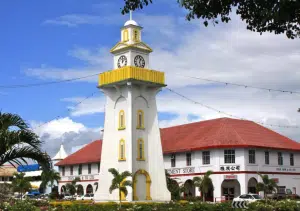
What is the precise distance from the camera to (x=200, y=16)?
13.2 meters

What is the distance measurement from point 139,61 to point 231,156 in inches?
480

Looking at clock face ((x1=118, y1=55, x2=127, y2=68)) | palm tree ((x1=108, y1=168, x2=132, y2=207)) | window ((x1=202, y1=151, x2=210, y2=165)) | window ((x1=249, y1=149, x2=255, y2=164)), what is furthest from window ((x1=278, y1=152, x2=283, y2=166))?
clock face ((x1=118, y1=55, x2=127, y2=68))

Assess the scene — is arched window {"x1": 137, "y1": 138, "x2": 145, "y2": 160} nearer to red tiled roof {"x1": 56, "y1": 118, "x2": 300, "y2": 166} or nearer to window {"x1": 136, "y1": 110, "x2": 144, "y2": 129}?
window {"x1": 136, "y1": 110, "x2": 144, "y2": 129}

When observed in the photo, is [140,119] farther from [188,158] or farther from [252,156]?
[252,156]

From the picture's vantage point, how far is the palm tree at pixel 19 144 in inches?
582

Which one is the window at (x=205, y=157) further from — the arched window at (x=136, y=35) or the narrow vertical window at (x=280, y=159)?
the arched window at (x=136, y=35)

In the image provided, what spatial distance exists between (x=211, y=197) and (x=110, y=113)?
12.6m

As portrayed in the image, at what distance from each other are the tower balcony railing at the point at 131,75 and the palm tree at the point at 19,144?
2941 centimetres

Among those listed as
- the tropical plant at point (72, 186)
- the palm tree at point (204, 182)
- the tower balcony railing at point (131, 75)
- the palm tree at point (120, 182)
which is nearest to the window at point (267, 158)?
the palm tree at point (204, 182)

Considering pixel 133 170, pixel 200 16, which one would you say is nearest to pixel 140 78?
pixel 133 170

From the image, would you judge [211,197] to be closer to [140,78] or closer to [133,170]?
[133,170]

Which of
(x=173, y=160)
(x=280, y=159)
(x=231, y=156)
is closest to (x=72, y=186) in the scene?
(x=173, y=160)

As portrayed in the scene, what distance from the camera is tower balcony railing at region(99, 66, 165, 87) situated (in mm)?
44906

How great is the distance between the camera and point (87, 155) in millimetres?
62781
